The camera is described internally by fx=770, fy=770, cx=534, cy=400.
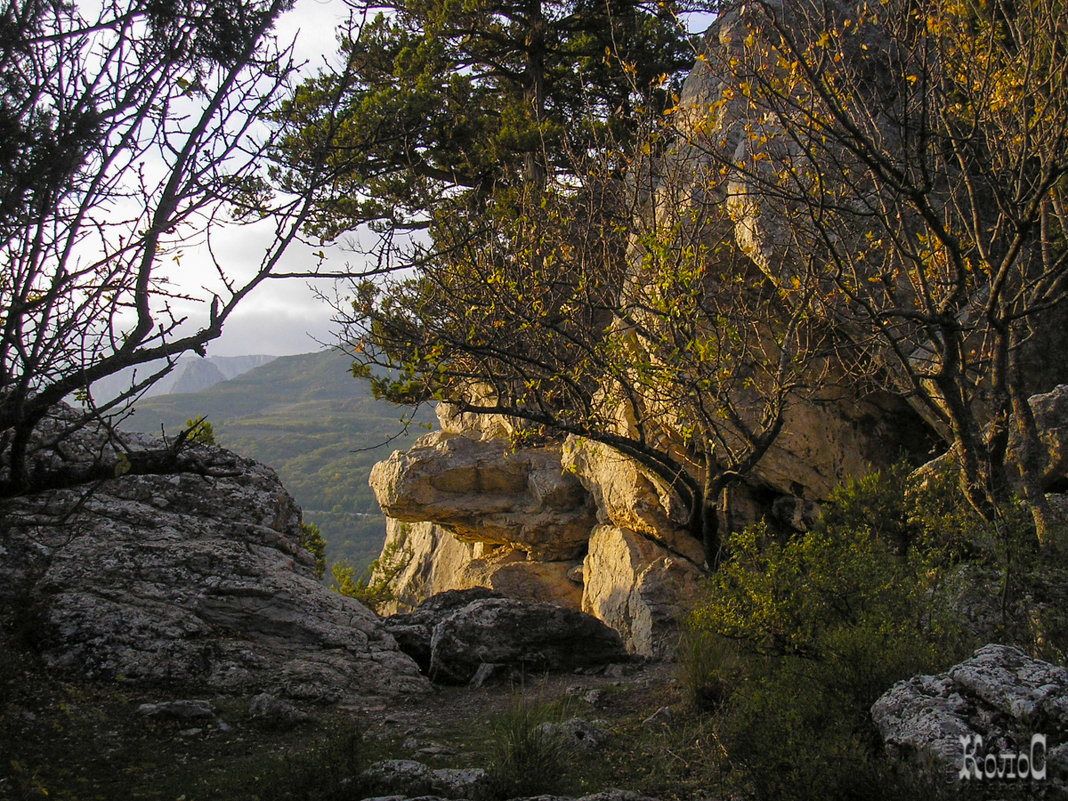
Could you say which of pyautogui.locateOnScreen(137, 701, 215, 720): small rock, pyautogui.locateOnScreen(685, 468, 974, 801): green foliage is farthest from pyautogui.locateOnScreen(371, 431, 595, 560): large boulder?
pyautogui.locateOnScreen(137, 701, 215, 720): small rock

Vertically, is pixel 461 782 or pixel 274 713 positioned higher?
pixel 461 782

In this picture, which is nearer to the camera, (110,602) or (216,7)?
(216,7)

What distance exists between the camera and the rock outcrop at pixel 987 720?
3863 mm

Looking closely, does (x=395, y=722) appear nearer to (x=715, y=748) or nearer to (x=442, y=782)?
(x=442, y=782)

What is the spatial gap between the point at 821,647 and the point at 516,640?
4087 mm

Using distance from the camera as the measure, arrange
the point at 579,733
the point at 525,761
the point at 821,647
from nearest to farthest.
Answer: the point at 525,761
the point at 821,647
the point at 579,733

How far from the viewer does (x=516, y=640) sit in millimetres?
8898

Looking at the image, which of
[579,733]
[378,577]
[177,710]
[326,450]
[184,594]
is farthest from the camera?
[326,450]

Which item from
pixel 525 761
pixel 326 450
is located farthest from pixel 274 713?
pixel 326 450

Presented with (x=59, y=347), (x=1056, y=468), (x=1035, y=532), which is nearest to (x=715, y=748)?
(x=1035, y=532)

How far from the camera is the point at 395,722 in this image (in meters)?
6.84

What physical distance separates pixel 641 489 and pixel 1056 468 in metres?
6.53

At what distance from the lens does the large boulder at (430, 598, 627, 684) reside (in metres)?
8.66

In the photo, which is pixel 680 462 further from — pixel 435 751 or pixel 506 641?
pixel 435 751
